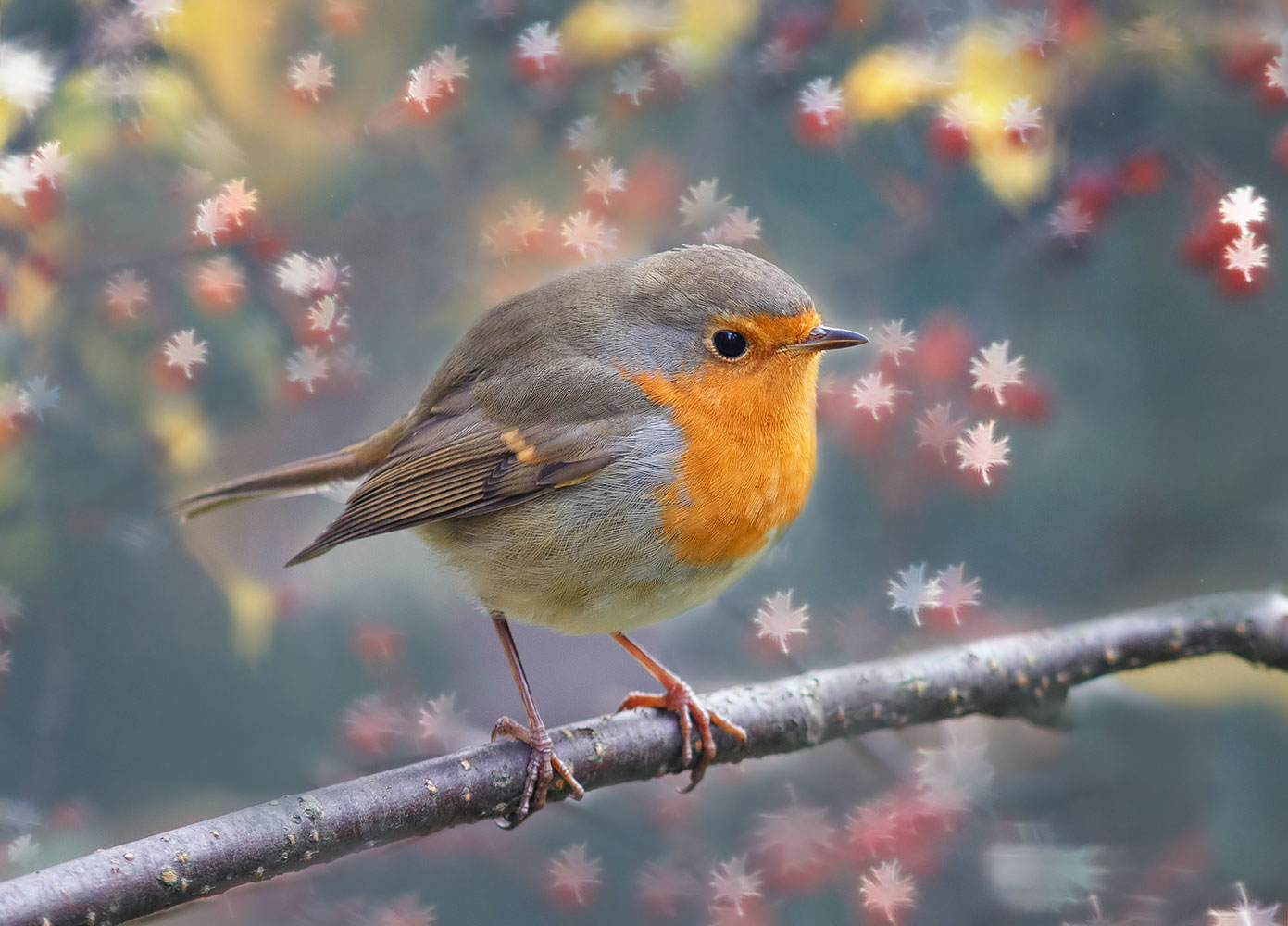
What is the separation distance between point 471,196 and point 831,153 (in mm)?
592

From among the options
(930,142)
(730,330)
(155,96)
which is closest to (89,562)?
(155,96)

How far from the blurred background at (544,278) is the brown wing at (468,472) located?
0.22 metres

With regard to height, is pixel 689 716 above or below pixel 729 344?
below

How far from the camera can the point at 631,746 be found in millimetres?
1437

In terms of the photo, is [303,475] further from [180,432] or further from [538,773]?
[538,773]

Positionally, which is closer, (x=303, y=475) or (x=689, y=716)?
(x=689, y=716)

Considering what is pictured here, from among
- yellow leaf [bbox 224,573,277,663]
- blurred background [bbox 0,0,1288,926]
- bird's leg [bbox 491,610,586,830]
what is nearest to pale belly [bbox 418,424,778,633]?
bird's leg [bbox 491,610,586,830]

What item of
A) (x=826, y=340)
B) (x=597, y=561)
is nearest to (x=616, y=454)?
(x=597, y=561)

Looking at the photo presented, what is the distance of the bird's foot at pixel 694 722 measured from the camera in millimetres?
1479

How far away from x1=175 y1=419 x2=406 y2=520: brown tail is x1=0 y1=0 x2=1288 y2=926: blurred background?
0.12 m

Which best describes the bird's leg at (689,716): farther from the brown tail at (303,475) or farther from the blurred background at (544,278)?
the brown tail at (303,475)

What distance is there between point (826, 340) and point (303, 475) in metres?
0.83

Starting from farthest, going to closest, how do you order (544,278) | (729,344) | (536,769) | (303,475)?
(544,278) → (303,475) → (729,344) → (536,769)

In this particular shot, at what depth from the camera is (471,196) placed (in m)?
1.71
